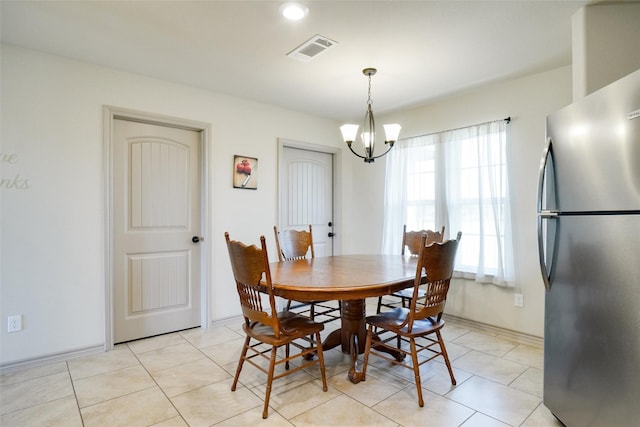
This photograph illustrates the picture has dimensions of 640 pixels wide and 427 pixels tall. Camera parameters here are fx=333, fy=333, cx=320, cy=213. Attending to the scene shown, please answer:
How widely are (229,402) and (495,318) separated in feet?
8.36

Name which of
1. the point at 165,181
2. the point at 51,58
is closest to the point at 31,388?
the point at 165,181

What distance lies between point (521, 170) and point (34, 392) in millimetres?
4081

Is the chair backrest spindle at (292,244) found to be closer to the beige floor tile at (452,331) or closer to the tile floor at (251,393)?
the tile floor at (251,393)

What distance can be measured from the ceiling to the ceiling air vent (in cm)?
5

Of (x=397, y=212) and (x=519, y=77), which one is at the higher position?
(x=519, y=77)

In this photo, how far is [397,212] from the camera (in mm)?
3984

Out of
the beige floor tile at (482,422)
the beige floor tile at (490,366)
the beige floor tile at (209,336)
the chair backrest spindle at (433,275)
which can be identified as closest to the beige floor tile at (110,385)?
the beige floor tile at (209,336)

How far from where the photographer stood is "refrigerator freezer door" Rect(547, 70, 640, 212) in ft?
4.31

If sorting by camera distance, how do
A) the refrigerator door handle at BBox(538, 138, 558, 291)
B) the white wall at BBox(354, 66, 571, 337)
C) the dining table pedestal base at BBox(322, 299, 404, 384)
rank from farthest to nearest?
the white wall at BBox(354, 66, 571, 337), the dining table pedestal base at BBox(322, 299, 404, 384), the refrigerator door handle at BBox(538, 138, 558, 291)

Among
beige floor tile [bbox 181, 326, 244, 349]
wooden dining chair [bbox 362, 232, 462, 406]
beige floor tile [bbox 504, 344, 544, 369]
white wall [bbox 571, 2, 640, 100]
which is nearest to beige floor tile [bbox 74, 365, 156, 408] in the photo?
beige floor tile [bbox 181, 326, 244, 349]

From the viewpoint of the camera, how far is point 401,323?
84.1 inches

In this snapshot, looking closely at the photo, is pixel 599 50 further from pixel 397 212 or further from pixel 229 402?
pixel 229 402

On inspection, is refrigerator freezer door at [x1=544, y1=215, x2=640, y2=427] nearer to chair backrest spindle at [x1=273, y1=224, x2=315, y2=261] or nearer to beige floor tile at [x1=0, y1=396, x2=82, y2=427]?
chair backrest spindle at [x1=273, y1=224, x2=315, y2=261]

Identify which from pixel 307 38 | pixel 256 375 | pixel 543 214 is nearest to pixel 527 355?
pixel 543 214
